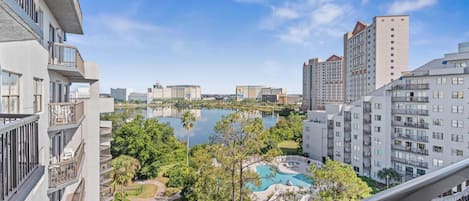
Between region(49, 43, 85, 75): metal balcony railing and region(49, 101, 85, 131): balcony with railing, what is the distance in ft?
2.03

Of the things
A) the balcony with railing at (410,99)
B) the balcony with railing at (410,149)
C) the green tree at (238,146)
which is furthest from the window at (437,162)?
the green tree at (238,146)

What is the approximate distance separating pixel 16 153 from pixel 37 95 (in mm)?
2385

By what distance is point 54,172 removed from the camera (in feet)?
12.2

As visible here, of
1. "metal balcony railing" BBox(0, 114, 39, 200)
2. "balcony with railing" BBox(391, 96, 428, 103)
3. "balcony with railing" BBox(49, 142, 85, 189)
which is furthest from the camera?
"balcony with railing" BBox(391, 96, 428, 103)

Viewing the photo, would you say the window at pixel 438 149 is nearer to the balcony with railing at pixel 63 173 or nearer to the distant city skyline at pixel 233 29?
the distant city skyline at pixel 233 29

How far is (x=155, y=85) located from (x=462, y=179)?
314 feet

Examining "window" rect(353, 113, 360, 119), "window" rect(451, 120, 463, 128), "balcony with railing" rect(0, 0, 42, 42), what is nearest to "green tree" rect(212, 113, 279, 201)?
"balcony with railing" rect(0, 0, 42, 42)

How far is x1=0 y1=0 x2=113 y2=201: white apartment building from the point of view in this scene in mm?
1465

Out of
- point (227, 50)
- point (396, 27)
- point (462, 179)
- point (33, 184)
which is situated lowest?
point (33, 184)

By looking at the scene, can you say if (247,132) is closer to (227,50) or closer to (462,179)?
(462,179)

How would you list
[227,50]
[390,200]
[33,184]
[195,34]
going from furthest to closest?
[227,50] → [195,34] → [33,184] → [390,200]

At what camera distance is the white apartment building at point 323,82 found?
156 feet

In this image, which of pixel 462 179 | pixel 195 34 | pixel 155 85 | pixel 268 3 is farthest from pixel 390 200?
pixel 155 85

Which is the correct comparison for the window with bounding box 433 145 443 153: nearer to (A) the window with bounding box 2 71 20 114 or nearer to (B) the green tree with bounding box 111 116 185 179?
(B) the green tree with bounding box 111 116 185 179
